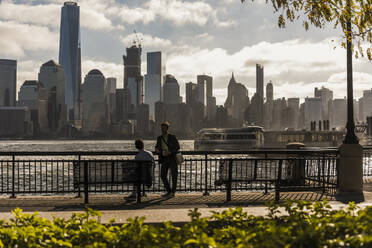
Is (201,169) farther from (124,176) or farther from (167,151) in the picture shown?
(124,176)

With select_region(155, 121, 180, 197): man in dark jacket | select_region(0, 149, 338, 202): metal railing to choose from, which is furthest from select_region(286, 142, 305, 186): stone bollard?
select_region(155, 121, 180, 197): man in dark jacket

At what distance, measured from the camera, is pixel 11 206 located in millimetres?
9930

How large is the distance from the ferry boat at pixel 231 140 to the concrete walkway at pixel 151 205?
7305cm

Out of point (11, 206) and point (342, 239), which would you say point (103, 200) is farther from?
point (342, 239)

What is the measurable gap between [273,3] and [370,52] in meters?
2.33

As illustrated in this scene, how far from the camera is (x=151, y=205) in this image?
32.9 ft

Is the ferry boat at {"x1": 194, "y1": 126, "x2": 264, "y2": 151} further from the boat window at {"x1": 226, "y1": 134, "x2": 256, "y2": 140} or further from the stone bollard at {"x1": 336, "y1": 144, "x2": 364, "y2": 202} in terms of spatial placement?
the stone bollard at {"x1": 336, "y1": 144, "x2": 364, "y2": 202}

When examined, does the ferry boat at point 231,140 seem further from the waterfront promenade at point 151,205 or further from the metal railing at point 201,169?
the waterfront promenade at point 151,205

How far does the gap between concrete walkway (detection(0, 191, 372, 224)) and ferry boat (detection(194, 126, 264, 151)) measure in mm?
73051

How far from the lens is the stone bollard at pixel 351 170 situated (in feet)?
38.9

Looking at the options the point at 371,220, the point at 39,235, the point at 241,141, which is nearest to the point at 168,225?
the point at 39,235

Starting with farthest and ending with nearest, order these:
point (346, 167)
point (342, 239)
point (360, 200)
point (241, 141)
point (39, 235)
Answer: point (241, 141)
point (346, 167)
point (360, 200)
point (39, 235)
point (342, 239)

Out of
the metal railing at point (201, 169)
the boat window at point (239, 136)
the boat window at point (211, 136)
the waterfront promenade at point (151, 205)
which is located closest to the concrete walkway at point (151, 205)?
the waterfront promenade at point (151, 205)

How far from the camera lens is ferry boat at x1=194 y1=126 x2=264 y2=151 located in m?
86.1
